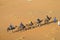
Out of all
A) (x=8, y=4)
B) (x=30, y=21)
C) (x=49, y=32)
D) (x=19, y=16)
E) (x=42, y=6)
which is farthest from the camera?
(x=8, y=4)

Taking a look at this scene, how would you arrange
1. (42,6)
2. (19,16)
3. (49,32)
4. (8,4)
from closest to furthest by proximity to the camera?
(49,32) < (19,16) < (42,6) < (8,4)

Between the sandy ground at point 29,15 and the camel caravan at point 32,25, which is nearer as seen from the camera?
the sandy ground at point 29,15

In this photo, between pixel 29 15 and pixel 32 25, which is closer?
pixel 32 25

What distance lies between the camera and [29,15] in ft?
6.67

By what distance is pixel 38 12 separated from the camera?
2078 millimetres

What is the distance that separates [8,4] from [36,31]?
2.47ft

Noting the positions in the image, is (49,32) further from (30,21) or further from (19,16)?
(19,16)

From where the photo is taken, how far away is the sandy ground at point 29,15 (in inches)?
66.9

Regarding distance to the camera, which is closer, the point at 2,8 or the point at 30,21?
the point at 30,21

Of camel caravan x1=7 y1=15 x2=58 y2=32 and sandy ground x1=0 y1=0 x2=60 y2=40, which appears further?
camel caravan x1=7 y1=15 x2=58 y2=32

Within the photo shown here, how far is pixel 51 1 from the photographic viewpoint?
228cm

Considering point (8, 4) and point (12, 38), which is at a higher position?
point (8, 4)

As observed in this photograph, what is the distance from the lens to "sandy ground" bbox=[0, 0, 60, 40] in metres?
1.70

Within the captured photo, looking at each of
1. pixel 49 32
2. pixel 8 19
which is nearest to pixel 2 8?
pixel 8 19
